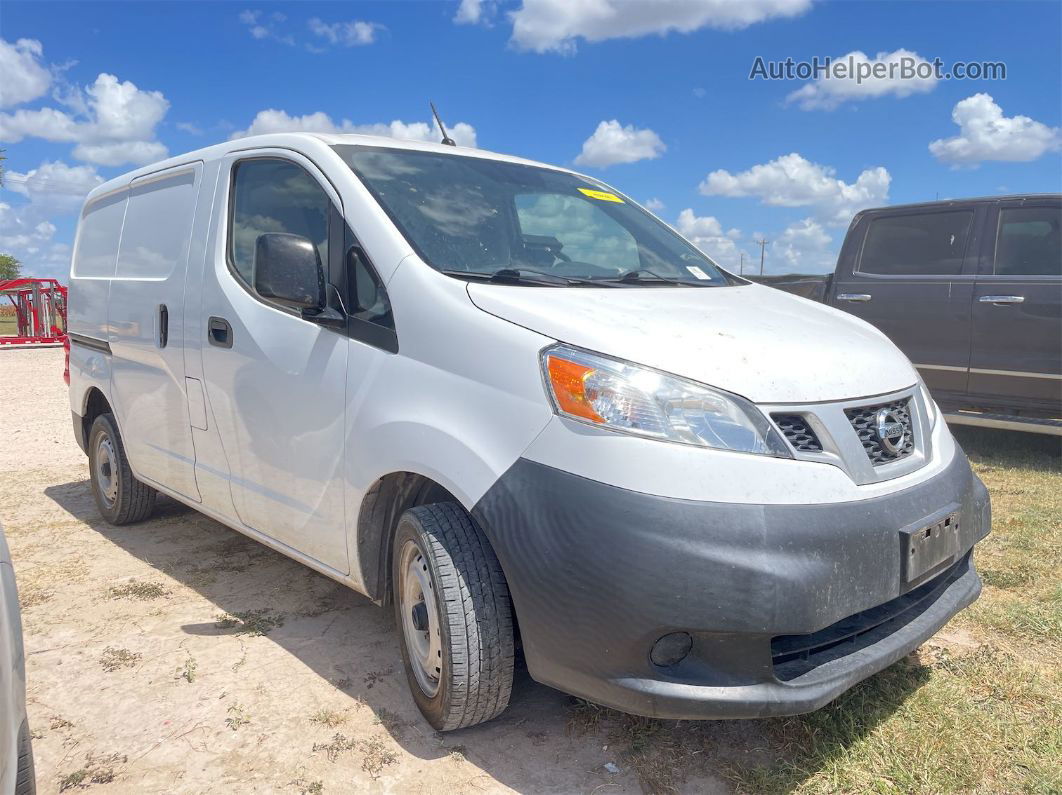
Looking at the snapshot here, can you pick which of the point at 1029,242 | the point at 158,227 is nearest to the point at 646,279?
the point at 158,227

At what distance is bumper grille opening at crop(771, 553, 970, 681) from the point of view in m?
2.13

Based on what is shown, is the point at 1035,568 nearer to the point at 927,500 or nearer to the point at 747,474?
the point at 927,500

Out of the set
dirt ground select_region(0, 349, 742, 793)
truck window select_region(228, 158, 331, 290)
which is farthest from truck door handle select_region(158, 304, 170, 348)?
dirt ground select_region(0, 349, 742, 793)

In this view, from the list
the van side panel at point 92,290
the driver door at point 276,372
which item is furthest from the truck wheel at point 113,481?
the driver door at point 276,372

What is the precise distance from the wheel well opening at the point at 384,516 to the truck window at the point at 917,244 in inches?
208

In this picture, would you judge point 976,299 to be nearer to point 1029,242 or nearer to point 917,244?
point 1029,242

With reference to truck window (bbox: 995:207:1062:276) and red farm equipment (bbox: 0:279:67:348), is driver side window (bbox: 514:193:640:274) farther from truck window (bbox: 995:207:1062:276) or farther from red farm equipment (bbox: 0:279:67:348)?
red farm equipment (bbox: 0:279:67:348)

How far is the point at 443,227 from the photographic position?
280 cm

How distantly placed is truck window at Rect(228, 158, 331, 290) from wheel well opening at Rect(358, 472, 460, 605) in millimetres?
829

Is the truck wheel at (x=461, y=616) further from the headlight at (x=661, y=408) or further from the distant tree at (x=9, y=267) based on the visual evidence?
the distant tree at (x=9, y=267)

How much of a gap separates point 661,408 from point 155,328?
8.93 feet

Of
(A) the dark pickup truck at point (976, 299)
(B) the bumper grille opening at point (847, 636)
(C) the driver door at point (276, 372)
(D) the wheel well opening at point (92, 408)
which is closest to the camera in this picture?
(B) the bumper grille opening at point (847, 636)

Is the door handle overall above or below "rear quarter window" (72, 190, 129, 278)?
below

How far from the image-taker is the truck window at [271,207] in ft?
9.80
